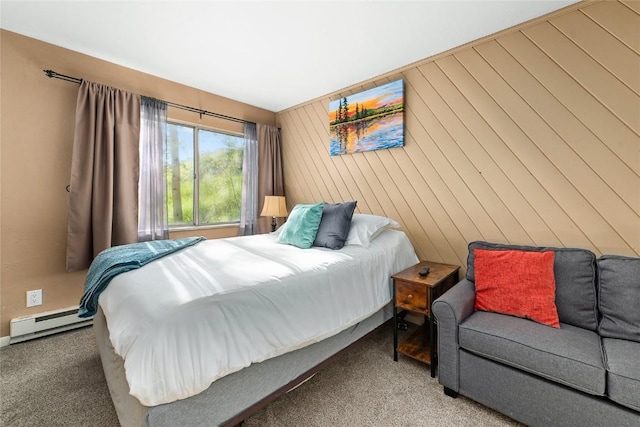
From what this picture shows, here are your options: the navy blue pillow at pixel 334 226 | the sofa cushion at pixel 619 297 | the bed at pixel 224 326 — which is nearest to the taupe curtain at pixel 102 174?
the bed at pixel 224 326

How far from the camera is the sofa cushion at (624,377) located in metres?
1.12

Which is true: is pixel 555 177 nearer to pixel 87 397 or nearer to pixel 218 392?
pixel 218 392

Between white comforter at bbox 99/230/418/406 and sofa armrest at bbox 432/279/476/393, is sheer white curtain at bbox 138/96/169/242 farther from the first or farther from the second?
sofa armrest at bbox 432/279/476/393

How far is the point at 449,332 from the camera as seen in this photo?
5.37ft

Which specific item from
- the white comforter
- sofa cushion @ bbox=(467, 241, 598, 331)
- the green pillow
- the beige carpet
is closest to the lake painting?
the green pillow

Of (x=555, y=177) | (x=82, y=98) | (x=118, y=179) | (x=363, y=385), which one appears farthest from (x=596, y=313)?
(x=82, y=98)

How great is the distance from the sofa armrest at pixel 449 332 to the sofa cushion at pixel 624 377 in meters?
0.63

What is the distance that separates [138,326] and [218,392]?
47cm

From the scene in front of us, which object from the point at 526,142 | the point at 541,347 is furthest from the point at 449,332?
the point at 526,142

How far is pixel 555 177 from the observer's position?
195 centimetres

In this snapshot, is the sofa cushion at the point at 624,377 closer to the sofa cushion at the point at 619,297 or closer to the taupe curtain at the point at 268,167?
the sofa cushion at the point at 619,297

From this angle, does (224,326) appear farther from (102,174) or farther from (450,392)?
(102,174)

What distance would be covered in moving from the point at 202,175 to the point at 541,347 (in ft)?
11.8

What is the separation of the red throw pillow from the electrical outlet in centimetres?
362
